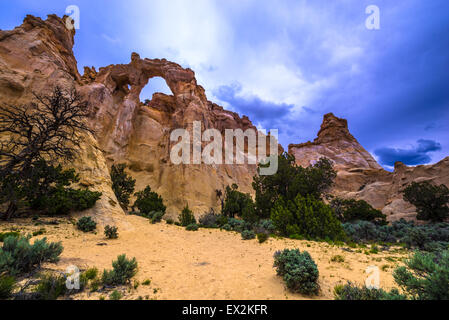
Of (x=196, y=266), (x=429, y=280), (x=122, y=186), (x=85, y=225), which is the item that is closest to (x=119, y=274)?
(x=196, y=266)

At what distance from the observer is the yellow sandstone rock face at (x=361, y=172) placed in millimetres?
31578

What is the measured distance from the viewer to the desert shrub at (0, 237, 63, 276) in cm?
382

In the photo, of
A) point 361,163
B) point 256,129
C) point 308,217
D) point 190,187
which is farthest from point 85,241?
point 361,163

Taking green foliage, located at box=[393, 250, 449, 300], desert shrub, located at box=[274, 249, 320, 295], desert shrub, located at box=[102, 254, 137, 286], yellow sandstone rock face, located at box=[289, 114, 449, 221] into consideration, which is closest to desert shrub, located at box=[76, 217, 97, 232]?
desert shrub, located at box=[102, 254, 137, 286]

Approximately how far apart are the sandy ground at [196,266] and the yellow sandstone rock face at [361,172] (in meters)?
32.0

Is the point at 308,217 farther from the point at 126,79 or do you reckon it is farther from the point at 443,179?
the point at 126,79

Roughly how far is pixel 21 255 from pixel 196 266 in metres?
4.76

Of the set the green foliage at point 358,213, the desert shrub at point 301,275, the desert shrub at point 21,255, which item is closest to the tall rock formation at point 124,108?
the desert shrub at point 21,255

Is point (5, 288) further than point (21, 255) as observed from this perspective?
No

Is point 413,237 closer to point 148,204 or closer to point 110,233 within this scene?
point 110,233

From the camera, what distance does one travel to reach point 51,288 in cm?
346

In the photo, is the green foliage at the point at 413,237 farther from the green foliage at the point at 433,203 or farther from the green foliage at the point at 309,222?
the green foliage at the point at 433,203

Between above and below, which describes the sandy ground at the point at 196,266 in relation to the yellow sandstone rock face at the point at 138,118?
below

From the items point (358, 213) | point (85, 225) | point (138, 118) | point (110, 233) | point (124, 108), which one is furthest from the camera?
point (138, 118)
